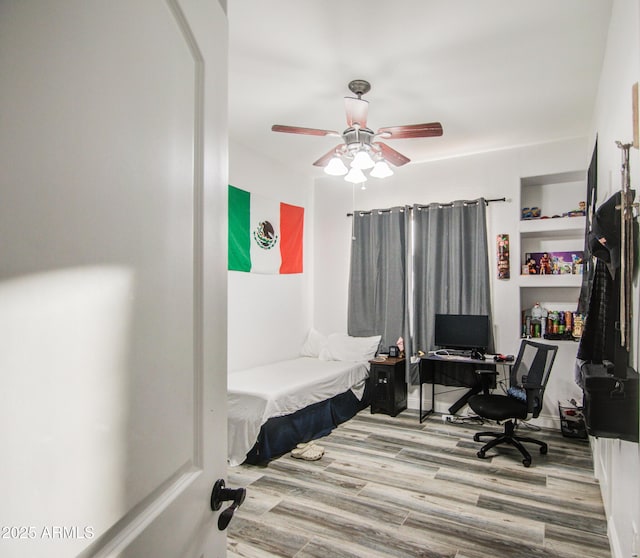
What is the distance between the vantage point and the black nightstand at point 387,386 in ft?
15.6

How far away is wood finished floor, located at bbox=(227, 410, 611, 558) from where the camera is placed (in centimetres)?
236

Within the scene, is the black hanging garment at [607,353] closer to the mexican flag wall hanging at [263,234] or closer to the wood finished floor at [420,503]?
the wood finished floor at [420,503]

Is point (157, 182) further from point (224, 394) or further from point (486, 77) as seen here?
point (486, 77)

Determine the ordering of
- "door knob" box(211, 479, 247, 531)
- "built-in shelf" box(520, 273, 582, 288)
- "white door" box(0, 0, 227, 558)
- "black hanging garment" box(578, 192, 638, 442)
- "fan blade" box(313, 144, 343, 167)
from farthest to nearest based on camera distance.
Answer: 1. "built-in shelf" box(520, 273, 582, 288)
2. "fan blade" box(313, 144, 343, 167)
3. "black hanging garment" box(578, 192, 638, 442)
4. "door knob" box(211, 479, 247, 531)
5. "white door" box(0, 0, 227, 558)

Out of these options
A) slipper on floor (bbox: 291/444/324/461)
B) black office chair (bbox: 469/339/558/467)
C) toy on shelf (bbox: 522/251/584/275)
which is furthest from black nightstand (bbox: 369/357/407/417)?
toy on shelf (bbox: 522/251/584/275)

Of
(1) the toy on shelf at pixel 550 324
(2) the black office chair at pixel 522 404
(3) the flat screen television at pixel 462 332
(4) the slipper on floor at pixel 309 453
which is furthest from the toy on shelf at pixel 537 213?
(4) the slipper on floor at pixel 309 453

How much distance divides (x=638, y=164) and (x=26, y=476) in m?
2.01

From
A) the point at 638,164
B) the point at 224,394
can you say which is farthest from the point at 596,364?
the point at 224,394

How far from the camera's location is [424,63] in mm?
2959

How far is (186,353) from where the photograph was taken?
87cm

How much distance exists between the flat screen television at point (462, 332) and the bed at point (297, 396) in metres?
0.83

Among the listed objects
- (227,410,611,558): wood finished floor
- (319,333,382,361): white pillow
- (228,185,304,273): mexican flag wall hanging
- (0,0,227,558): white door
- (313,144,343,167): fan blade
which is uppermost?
(313,144,343,167): fan blade

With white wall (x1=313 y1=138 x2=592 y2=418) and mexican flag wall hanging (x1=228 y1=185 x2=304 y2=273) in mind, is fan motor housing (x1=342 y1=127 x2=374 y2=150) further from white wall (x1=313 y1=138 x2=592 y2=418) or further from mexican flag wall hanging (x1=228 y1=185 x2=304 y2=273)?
white wall (x1=313 y1=138 x2=592 y2=418)

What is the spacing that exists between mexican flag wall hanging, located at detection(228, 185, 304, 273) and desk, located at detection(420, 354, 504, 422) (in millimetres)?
1958
